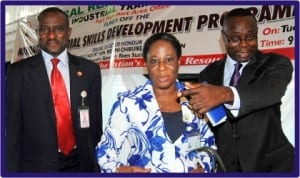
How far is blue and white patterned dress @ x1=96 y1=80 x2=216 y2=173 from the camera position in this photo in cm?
145

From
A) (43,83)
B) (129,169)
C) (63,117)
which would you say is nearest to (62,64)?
(43,83)

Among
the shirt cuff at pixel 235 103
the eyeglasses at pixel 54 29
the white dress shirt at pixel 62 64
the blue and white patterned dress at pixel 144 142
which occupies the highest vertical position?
the eyeglasses at pixel 54 29

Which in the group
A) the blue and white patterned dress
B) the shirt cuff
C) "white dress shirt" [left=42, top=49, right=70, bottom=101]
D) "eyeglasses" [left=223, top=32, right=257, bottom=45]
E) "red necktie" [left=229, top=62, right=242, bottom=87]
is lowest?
the blue and white patterned dress

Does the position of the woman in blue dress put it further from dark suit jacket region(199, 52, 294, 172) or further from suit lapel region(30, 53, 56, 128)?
suit lapel region(30, 53, 56, 128)

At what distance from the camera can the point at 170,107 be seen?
5.07ft

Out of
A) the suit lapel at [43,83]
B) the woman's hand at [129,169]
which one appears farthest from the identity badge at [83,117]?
the woman's hand at [129,169]

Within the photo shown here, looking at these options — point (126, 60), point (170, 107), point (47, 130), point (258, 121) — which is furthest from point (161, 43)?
point (126, 60)

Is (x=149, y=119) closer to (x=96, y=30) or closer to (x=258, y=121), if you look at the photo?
(x=258, y=121)

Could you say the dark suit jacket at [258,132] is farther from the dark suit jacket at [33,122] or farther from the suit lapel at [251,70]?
the dark suit jacket at [33,122]

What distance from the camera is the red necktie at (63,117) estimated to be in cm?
182

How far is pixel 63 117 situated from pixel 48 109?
79 mm

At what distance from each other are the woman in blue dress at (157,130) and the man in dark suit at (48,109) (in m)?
0.38

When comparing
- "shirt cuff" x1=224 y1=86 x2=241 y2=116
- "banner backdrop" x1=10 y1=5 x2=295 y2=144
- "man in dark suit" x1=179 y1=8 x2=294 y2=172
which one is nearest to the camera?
"shirt cuff" x1=224 y1=86 x2=241 y2=116

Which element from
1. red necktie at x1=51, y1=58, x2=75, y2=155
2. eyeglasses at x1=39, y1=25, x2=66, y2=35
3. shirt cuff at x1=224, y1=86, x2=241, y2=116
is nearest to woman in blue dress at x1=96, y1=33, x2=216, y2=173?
shirt cuff at x1=224, y1=86, x2=241, y2=116
